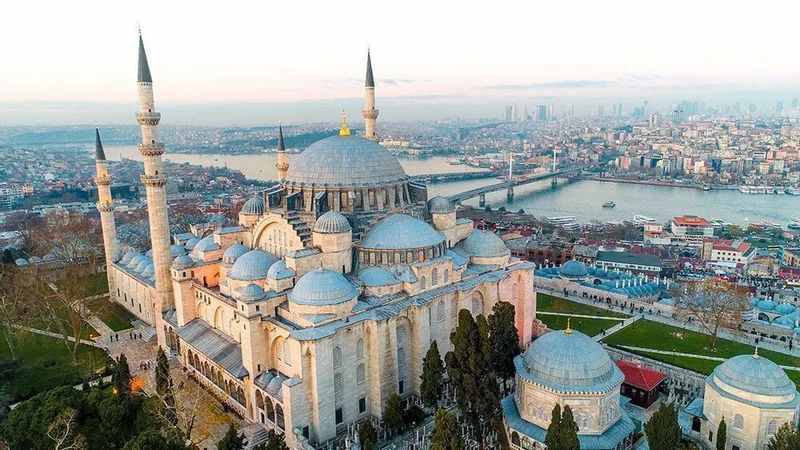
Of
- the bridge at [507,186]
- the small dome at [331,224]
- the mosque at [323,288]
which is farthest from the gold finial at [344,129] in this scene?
the bridge at [507,186]

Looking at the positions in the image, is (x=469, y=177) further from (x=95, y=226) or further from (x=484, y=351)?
(x=484, y=351)

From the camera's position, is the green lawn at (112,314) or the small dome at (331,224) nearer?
the small dome at (331,224)

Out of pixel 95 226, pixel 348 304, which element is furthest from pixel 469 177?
pixel 348 304

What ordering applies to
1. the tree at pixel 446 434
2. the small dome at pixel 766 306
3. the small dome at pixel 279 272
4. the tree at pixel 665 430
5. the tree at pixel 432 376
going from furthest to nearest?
the small dome at pixel 766 306 < the small dome at pixel 279 272 < the tree at pixel 432 376 < the tree at pixel 665 430 < the tree at pixel 446 434

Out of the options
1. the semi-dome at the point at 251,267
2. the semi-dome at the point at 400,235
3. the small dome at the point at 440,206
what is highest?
the small dome at the point at 440,206

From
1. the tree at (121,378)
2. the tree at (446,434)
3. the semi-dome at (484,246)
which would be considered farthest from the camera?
the semi-dome at (484,246)

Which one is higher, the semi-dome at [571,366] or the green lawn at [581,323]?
the semi-dome at [571,366]

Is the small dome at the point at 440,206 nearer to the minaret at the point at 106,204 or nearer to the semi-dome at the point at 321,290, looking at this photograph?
the semi-dome at the point at 321,290

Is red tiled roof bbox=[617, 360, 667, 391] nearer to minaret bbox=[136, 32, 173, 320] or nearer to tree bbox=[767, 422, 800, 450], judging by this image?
tree bbox=[767, 422, 800, 450]
